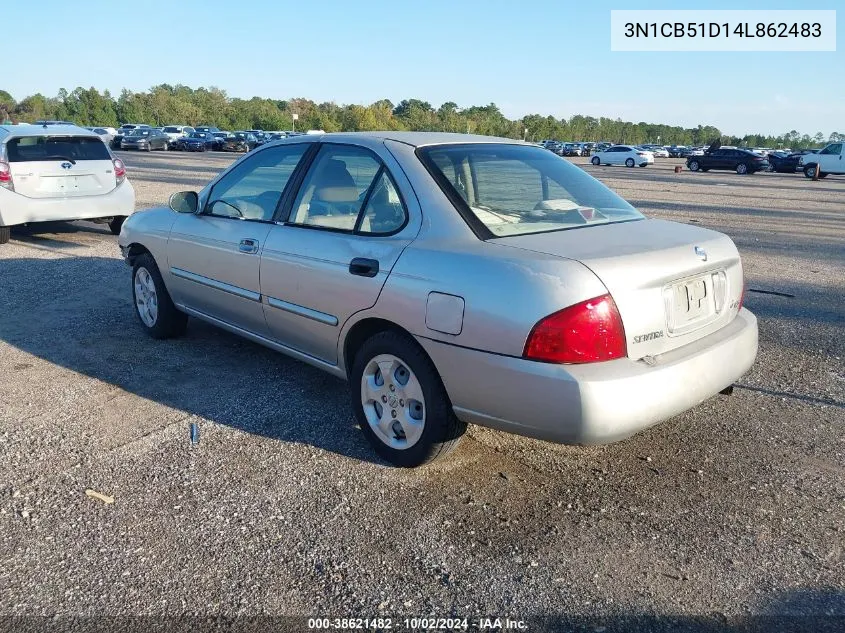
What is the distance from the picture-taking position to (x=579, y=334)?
9.64 ft

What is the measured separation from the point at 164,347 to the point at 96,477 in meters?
2.12

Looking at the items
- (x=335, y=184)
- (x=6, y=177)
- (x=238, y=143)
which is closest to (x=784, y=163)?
(x=238, y=143)

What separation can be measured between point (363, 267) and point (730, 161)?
1615 inches

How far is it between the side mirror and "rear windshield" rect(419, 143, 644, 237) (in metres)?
2.05

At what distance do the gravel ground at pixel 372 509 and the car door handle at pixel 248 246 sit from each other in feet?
3.04

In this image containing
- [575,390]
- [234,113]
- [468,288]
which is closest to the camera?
[575,390]

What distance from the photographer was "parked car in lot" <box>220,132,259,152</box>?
51.7 metres

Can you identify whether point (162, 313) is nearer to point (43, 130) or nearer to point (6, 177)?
point (6, 177)

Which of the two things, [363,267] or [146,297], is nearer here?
[363,267]

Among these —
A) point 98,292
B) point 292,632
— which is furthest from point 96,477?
point 98,292

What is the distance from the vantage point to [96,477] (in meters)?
3.59

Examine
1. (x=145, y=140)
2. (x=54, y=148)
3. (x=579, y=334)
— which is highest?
(x=145, y=140)

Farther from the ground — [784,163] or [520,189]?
[784,163]

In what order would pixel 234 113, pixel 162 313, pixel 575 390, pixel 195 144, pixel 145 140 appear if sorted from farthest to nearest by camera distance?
pixel 234 113, pixel 195 144, pixel 145 140, pixel 162 313, pixel 575 390
